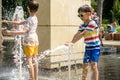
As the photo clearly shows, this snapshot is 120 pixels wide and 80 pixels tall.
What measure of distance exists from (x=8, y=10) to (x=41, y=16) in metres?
30.1

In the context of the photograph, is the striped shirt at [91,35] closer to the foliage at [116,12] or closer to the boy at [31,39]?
the boy at [31,39]

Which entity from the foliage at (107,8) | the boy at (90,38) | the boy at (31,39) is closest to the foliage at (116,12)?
the foliage at (107,8)

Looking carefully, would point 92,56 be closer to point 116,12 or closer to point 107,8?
point 116,12

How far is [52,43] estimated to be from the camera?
10500 millimetres

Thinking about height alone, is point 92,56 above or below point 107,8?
above

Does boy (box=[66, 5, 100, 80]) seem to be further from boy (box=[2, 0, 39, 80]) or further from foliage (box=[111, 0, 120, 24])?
foliage (box=[111, 0, 120, 24])

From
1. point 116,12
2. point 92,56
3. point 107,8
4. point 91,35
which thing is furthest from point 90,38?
point 107,8

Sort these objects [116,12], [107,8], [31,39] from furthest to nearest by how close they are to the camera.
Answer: [107,8], [116,12], [31,39]

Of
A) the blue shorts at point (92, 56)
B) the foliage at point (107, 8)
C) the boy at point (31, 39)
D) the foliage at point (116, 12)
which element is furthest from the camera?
the foliage at point (107, 8)

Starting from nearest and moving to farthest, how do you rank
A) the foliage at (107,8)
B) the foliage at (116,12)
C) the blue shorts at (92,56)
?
the blue shorts at (92,56)
the foliage at (116,12)
the foliage at (107,8)

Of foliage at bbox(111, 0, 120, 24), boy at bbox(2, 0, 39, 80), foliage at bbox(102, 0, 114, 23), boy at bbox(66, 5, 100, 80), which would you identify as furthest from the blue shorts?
foliage at bbox(102, 0, 114, 23)

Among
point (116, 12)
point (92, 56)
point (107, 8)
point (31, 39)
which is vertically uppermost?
point (31, 39)

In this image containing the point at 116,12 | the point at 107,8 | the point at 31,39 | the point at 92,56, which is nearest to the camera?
the point at 92,56

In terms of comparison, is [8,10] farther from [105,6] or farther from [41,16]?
[41,16]
